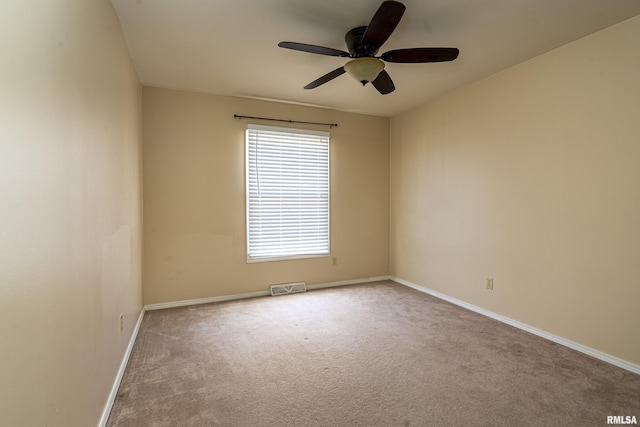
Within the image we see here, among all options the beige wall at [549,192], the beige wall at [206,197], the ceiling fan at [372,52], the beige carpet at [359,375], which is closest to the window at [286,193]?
the beige wall at [206,197]

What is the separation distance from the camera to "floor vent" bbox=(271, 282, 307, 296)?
14.1 ft

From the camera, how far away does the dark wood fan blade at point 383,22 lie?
1791mm

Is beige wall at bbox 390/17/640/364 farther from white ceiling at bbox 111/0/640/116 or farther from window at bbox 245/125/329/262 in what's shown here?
window at bbox 245/125/329/262

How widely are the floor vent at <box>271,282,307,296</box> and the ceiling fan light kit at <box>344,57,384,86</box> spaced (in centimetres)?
285

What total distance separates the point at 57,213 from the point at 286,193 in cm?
324

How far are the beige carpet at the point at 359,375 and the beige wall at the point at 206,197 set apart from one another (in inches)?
24.3

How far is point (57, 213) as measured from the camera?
3.97 feet

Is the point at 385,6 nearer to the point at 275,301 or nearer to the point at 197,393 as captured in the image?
the point at 197,393

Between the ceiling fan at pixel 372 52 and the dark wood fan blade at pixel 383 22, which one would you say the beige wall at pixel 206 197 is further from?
the dark wood fan blade at pixel 383 22

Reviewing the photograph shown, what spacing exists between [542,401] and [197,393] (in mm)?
2194

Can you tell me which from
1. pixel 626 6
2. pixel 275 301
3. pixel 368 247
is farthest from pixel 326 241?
pixel 626 6

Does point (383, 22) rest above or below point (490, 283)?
above

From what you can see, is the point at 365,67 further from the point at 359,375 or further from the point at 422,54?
the point at 359,375

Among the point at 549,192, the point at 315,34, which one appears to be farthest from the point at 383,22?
the point at 549,192
